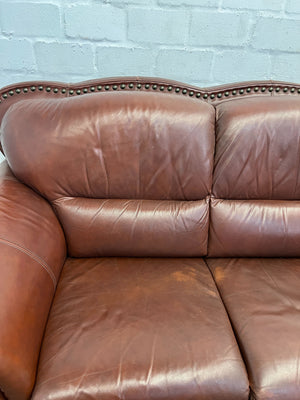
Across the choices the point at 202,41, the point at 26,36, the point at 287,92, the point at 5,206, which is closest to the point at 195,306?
the point at 5,206

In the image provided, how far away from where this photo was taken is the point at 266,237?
114 cm

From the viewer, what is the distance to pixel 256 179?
110 cm

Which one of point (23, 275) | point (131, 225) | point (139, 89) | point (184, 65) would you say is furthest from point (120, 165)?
point (184, 65)

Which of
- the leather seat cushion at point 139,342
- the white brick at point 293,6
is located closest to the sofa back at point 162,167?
the leather seat cushion at point 139,342

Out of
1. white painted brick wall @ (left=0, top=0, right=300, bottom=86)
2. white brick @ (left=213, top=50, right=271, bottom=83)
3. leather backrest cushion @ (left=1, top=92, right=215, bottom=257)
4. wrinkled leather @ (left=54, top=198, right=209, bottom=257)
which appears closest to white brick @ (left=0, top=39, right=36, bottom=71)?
white painted brick wall @ (left=0, top=0, right=300, bottom=86)

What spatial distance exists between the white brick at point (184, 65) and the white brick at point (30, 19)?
0.43 meters

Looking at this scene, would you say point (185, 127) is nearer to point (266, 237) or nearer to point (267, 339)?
point (266, 237)

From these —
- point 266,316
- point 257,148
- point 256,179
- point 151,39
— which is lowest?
point 266,316

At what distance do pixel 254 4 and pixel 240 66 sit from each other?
221 millimetres

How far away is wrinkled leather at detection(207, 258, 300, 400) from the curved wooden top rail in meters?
0.62

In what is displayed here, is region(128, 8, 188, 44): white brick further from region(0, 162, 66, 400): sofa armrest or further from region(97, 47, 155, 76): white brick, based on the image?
region(0, 162, 66, 400): sofa armrest

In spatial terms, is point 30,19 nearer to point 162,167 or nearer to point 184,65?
point 184,65

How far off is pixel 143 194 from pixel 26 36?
78cm

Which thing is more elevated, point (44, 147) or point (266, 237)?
point (44, 147)
